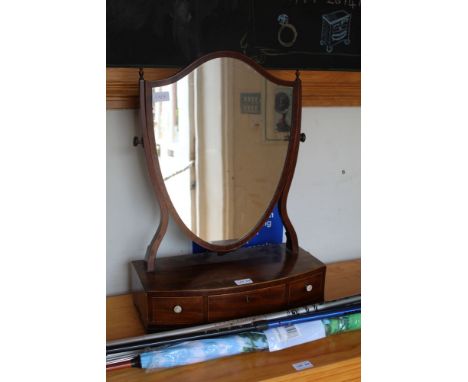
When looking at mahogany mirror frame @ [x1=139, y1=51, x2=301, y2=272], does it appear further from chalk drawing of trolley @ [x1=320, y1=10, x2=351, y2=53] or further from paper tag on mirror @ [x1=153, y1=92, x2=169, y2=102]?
chalk drawing of trolley @ [x1=320, y1=10, x2=351, y2=53]

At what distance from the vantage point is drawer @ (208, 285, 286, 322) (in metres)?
0.98

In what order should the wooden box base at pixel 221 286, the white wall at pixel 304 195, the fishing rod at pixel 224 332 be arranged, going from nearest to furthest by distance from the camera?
the fishing rod at pixel 224 332, the wooden box base at pixel 221 286, the white wall at pixel 304 195

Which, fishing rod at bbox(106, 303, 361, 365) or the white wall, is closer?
fishing rod at bbox(106, 303, 361, 365)

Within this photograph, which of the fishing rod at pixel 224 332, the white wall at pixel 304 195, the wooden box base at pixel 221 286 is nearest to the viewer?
the fishing rod at pixel 224 332

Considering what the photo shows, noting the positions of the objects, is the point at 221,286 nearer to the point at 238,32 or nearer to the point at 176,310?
the point at 176,310

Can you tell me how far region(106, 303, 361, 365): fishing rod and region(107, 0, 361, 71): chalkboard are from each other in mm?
575

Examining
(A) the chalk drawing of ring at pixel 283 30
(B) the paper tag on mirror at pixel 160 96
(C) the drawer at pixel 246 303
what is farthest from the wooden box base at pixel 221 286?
(A) the chalk drawing of ring at pixel 283 30

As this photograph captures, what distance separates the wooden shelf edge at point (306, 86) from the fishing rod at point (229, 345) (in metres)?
0.53

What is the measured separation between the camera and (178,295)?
3.15 ft

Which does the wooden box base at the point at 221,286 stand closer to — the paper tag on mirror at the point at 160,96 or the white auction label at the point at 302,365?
the white auction label at the point at 302,365

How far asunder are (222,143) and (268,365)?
0.47 metres

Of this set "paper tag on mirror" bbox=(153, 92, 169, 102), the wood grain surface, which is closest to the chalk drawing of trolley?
"paper tag on mirror" bbox=(153, 92, 169, 102)

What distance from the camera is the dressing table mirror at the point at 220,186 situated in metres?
0.99
